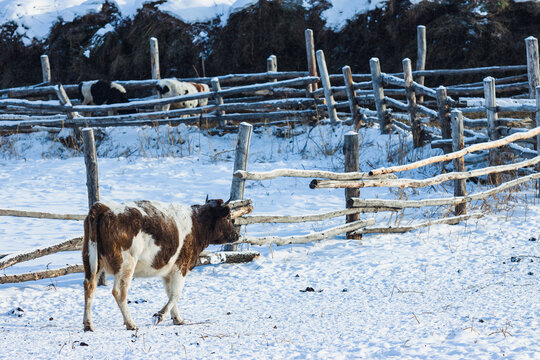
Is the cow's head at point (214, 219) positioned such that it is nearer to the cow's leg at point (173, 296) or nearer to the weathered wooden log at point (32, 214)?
the cow's leg at point (173, 296)

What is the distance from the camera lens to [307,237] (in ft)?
21.4

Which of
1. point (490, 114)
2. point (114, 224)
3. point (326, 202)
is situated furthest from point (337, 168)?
point (114, 224)

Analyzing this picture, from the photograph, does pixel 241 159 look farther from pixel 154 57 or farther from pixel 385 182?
pixel 154 57

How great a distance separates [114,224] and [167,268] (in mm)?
552

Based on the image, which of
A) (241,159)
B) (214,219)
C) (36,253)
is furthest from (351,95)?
(36,253)

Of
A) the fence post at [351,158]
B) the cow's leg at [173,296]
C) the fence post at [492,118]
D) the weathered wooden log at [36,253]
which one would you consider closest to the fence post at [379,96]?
the fence post at [492,118]

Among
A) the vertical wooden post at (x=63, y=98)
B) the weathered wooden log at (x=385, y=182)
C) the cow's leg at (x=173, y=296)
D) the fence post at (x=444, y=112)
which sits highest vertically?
the vertical wooden post at (x=63, y=98)

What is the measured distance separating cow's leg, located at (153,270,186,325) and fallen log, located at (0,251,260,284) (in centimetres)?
121

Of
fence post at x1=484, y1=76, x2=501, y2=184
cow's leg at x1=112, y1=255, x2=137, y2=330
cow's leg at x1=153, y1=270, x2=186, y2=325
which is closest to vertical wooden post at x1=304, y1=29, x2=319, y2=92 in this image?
fence post at x1=484, y1=76, x2=501, y2=184

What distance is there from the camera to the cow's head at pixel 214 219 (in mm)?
4852

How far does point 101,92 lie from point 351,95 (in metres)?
6.62

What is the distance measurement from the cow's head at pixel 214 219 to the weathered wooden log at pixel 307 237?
90cm

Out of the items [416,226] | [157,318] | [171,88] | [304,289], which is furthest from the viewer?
[171,88]

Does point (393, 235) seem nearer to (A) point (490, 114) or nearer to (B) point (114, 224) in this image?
(A) point (490, 114)
